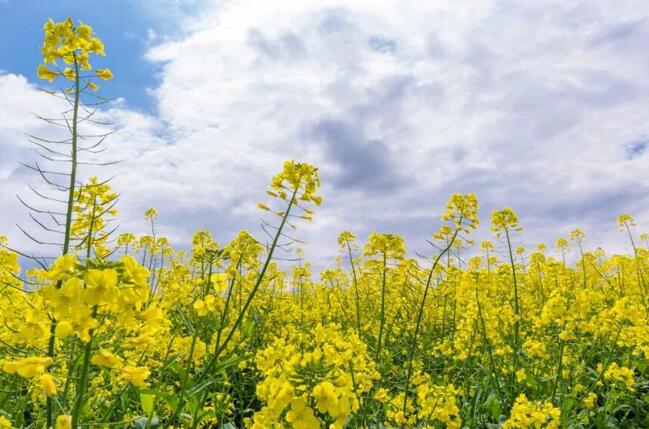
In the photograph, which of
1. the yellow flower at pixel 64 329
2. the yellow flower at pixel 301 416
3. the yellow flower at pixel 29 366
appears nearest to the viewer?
the yellow flower at pixel 64 329

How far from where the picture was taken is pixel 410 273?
17.3 feet

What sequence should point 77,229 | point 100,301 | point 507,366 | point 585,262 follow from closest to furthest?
point 100,301 → point 77,229 → point 507,366 → point 585,262

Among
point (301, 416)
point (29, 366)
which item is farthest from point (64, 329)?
point (301, 416)

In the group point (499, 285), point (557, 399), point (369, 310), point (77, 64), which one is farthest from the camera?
point (369, 310)

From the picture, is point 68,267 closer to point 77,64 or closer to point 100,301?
point 100,301

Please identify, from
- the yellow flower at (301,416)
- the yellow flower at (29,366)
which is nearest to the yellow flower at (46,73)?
the yellow flower at (29,366)

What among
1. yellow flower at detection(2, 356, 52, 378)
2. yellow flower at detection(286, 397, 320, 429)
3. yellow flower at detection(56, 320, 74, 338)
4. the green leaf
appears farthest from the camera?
the green leaf

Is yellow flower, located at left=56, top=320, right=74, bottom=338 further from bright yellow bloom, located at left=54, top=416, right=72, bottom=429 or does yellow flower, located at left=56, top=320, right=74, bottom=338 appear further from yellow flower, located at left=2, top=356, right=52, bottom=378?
bright yellow bloom, located at left=54, top=416, right=72, bottom=429

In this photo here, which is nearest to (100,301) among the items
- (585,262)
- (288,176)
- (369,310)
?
(288,176)

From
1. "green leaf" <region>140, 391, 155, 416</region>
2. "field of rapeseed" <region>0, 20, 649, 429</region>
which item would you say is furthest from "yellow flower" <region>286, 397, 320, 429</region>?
"green leaf" <region>140, 391, 155, 416</region>

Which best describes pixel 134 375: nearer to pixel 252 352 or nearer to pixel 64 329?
pixel 64 329

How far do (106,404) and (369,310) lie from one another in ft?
17.4

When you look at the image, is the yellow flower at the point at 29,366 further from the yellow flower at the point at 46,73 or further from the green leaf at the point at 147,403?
the yellow flower at the point at 46,73

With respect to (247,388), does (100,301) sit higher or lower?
higher
